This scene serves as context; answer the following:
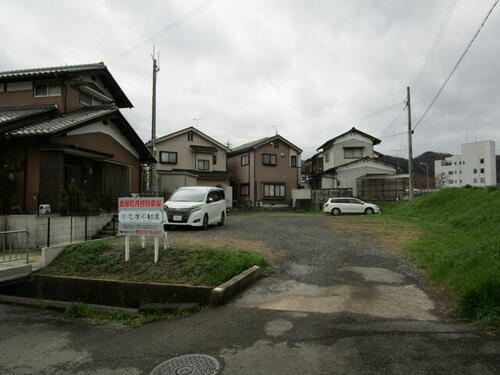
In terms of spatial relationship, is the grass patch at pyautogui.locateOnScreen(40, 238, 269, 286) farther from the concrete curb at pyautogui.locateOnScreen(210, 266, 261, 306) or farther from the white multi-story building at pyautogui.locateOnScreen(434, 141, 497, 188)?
the white multi-story building at pyautogui.locateOnScreen(434, 141, 497, 188)

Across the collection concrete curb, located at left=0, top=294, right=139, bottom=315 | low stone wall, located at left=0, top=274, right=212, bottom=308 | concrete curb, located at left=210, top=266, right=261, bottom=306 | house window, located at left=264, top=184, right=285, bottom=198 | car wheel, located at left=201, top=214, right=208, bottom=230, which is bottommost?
concrete curb, located at left=0, top=294, right=139, bottom=315

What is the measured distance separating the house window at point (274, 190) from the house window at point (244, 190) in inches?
69.2

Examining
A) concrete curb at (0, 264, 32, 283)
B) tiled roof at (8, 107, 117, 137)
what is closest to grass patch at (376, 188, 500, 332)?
concrete curb at (0, 264, 32, 283)

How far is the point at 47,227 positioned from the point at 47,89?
9132mm

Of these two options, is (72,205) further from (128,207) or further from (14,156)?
(128,207)

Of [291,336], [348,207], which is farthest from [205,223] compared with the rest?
[348,207]

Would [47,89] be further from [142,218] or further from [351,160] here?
[351,160]

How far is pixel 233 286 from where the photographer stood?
5477 mm

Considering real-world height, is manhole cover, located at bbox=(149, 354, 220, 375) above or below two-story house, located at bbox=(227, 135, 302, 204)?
below

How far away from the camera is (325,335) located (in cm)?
385

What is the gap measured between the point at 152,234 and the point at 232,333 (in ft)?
10.7

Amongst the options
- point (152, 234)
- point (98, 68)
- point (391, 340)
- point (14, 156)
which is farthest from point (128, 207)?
point (98, 68)

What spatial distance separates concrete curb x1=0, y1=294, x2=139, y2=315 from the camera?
5745mm

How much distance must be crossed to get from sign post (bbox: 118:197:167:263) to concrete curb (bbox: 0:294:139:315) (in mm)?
1211
